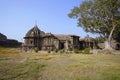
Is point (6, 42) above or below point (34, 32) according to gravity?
below

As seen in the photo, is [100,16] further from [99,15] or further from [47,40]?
[47,40]

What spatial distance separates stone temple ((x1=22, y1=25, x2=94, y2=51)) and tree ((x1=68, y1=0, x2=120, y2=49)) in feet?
56.1

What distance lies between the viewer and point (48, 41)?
7594 cm

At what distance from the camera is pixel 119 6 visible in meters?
53.4

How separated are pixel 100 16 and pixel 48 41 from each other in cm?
2634

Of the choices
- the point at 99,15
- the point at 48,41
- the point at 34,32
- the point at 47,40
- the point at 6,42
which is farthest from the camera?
the point at 6,42

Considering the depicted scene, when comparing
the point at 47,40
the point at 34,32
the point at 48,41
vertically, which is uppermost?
the point at 34,32

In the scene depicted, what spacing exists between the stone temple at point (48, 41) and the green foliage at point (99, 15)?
1709 centimetres

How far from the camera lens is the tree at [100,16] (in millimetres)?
53156

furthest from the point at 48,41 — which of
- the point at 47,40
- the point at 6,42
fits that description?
the point at 6,42

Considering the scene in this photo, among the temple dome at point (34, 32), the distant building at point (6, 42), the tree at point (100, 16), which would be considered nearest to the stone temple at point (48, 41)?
the temple dome at point (34, 32)

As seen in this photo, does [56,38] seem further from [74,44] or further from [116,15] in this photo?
[116,15]

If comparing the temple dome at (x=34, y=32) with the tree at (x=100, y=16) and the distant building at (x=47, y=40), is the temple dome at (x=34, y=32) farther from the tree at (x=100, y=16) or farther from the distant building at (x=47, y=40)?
the tree at (x=100, y=16)

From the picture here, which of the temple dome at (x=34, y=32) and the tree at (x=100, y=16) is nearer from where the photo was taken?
the tree at (x=100, y=16)
